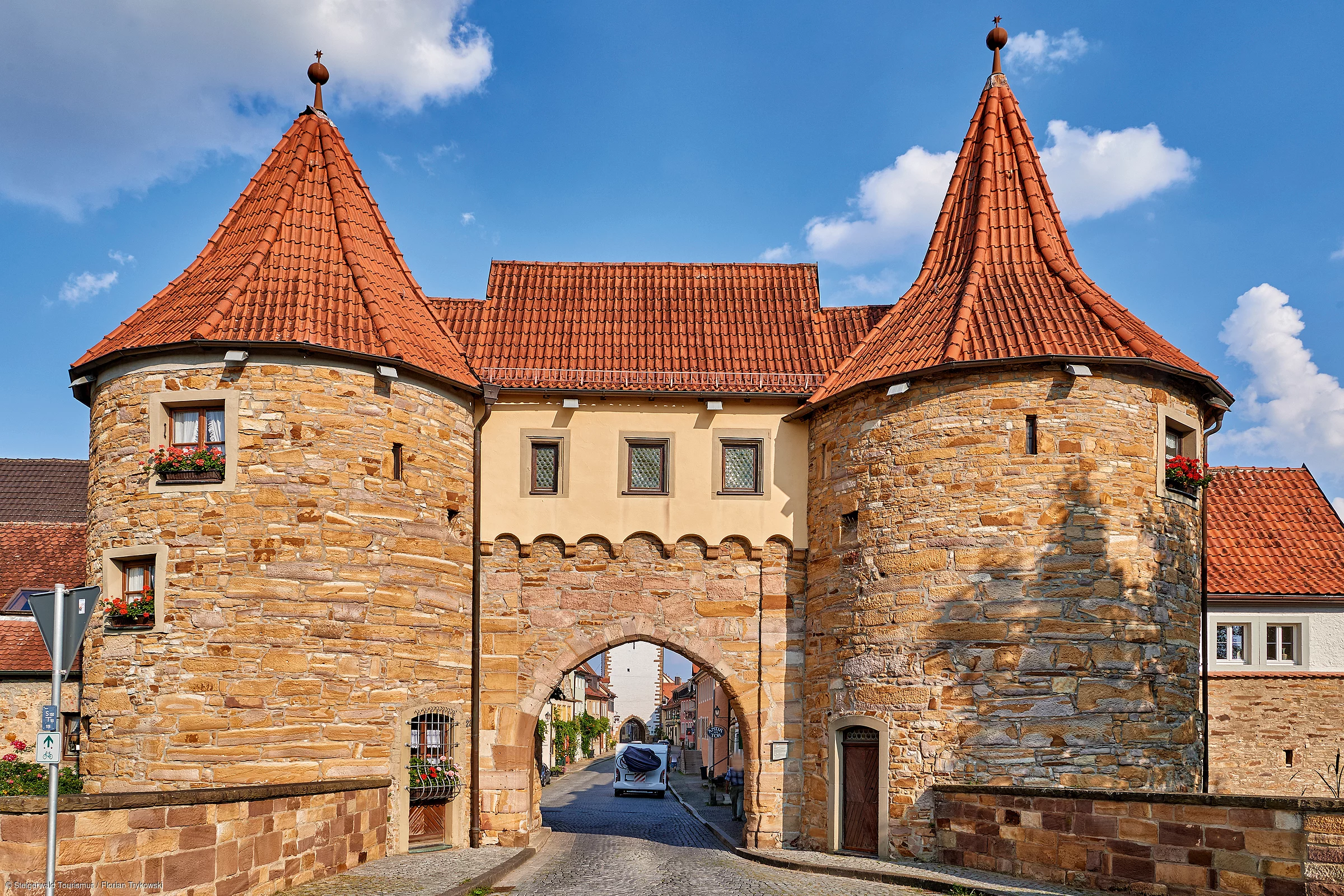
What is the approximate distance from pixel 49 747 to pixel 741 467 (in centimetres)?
1156

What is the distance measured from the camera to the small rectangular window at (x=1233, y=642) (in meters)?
21.0

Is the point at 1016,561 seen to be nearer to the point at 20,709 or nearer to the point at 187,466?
the point at 187,466

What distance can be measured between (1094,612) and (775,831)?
5.57 metres

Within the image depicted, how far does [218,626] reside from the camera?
1404 centimetres

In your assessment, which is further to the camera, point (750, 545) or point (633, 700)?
point (633, 700)

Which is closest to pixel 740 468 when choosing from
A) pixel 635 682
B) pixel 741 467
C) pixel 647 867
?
pixel 741 467

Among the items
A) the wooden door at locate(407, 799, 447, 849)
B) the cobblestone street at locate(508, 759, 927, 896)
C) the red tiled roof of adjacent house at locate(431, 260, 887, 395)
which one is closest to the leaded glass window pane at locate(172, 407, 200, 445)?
the red tiled roof of adjacent house at locate(431, 260, 887, 395)

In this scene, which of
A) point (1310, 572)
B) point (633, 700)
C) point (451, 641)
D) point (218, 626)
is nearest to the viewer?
point (218, 626)

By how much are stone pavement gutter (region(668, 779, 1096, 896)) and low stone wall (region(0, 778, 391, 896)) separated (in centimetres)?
566

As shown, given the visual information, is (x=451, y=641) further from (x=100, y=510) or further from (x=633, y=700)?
(x=633, y=700)

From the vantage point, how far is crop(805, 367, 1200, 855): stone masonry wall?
14070 mm

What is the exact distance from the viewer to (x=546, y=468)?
17766mm

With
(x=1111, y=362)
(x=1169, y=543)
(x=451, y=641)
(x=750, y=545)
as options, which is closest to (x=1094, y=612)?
A: (x=1169, y=543)

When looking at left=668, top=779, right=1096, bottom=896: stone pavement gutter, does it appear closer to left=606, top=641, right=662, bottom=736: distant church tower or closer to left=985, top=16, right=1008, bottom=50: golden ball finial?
left=985, top=16, right=1008, bottom=50: golden ball finial
